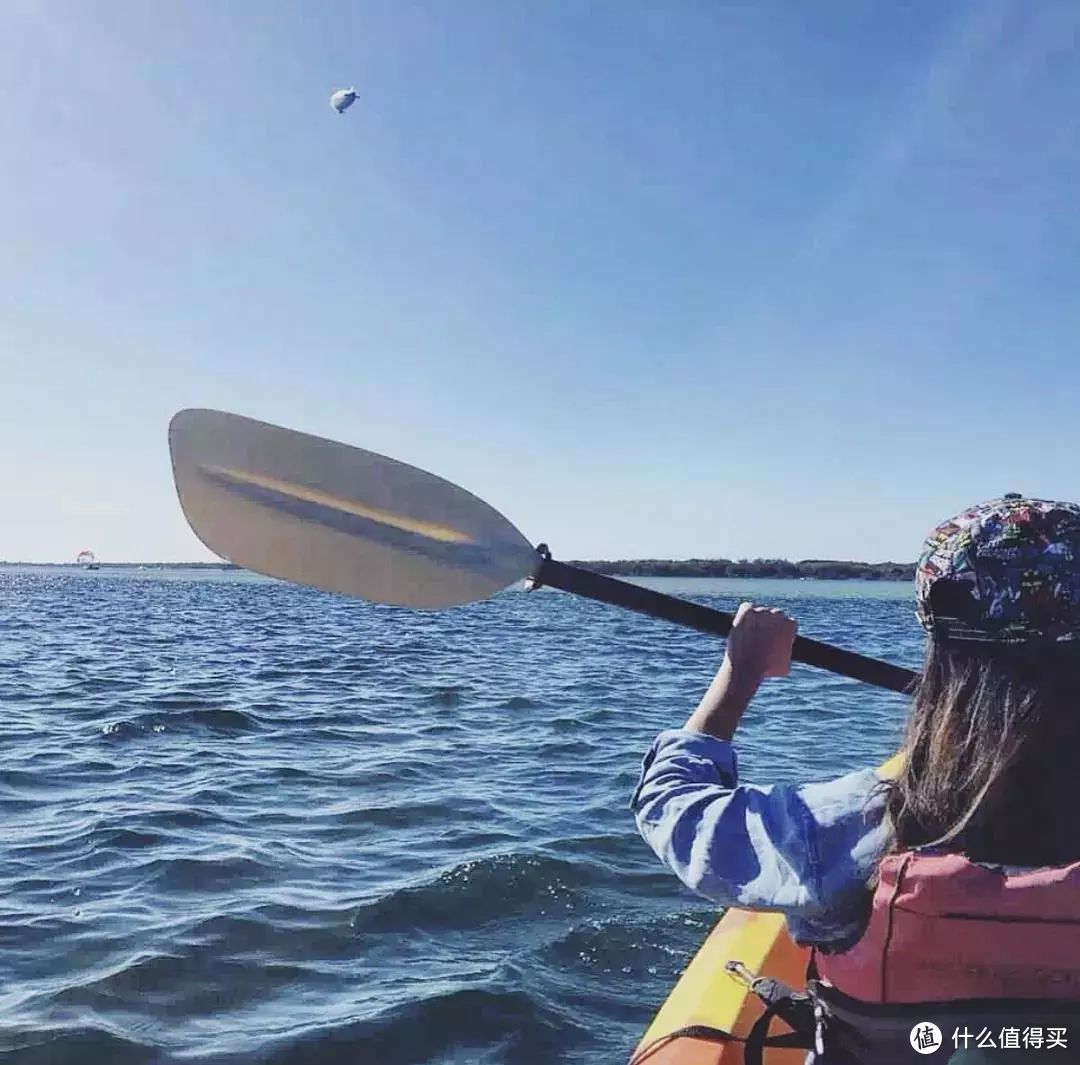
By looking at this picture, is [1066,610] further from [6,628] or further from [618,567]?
[618,567]

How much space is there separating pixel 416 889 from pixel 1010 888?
4.23 metres

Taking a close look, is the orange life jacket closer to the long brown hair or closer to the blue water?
the long brown hair

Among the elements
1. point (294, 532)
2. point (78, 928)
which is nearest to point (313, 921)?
point (78, 928)

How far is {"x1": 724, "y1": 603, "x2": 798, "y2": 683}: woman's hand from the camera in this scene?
6.44ft

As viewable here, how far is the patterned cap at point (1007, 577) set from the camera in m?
1.64

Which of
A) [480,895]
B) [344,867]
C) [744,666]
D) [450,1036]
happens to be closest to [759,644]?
[744,666]

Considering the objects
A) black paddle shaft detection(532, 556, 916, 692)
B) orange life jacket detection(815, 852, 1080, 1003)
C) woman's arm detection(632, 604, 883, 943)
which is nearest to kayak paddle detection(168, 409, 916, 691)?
black paddle shaft detection(532, 556, 916, 692)

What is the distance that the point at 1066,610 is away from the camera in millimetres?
1640

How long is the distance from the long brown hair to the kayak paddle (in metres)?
1.50

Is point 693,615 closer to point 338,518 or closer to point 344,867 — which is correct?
point 338,518

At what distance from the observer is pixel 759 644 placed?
1968 millimetres

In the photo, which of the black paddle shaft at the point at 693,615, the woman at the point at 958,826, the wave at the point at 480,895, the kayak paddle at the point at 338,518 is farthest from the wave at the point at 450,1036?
the woman at the point at 958,826

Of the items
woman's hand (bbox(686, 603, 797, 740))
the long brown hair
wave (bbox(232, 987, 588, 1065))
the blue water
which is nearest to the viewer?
the long brown hair

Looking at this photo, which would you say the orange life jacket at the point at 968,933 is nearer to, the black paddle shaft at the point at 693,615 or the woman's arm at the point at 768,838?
the woman's arm at the point at 768,838
